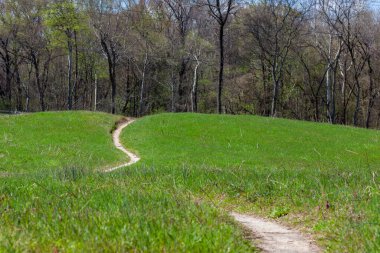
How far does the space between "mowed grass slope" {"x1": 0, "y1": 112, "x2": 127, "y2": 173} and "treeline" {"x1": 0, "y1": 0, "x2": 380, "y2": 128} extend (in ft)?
53.1

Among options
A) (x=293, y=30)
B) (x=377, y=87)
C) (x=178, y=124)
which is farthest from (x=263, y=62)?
(x=178, y=124)

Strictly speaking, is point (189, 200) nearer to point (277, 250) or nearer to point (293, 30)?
point (277, 250)

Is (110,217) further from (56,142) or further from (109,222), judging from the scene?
(56,142)

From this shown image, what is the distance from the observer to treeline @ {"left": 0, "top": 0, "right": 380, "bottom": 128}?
4531cm

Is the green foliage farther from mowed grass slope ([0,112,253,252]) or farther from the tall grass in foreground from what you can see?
the tall grass in foreground

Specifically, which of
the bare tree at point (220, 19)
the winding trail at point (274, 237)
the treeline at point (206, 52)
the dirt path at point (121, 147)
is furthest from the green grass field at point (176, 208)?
the treeline at point (206, 52)

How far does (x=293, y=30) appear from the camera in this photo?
150 ft

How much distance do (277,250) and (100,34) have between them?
143ft

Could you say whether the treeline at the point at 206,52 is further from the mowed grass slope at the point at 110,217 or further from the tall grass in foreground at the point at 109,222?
the tall grass in foreground at the point at 109,222

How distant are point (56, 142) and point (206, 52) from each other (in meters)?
31.1

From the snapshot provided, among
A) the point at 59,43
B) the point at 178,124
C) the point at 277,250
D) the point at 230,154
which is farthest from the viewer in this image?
the point at 59,43

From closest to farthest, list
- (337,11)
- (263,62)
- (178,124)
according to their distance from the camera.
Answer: (178,124)
(337,11)
(263,62)

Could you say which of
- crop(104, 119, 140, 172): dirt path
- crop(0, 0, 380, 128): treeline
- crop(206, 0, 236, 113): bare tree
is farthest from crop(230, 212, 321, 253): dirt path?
crop(0, 0, 380, 128): treeline

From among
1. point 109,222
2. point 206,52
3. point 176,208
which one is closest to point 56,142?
point 176,208
